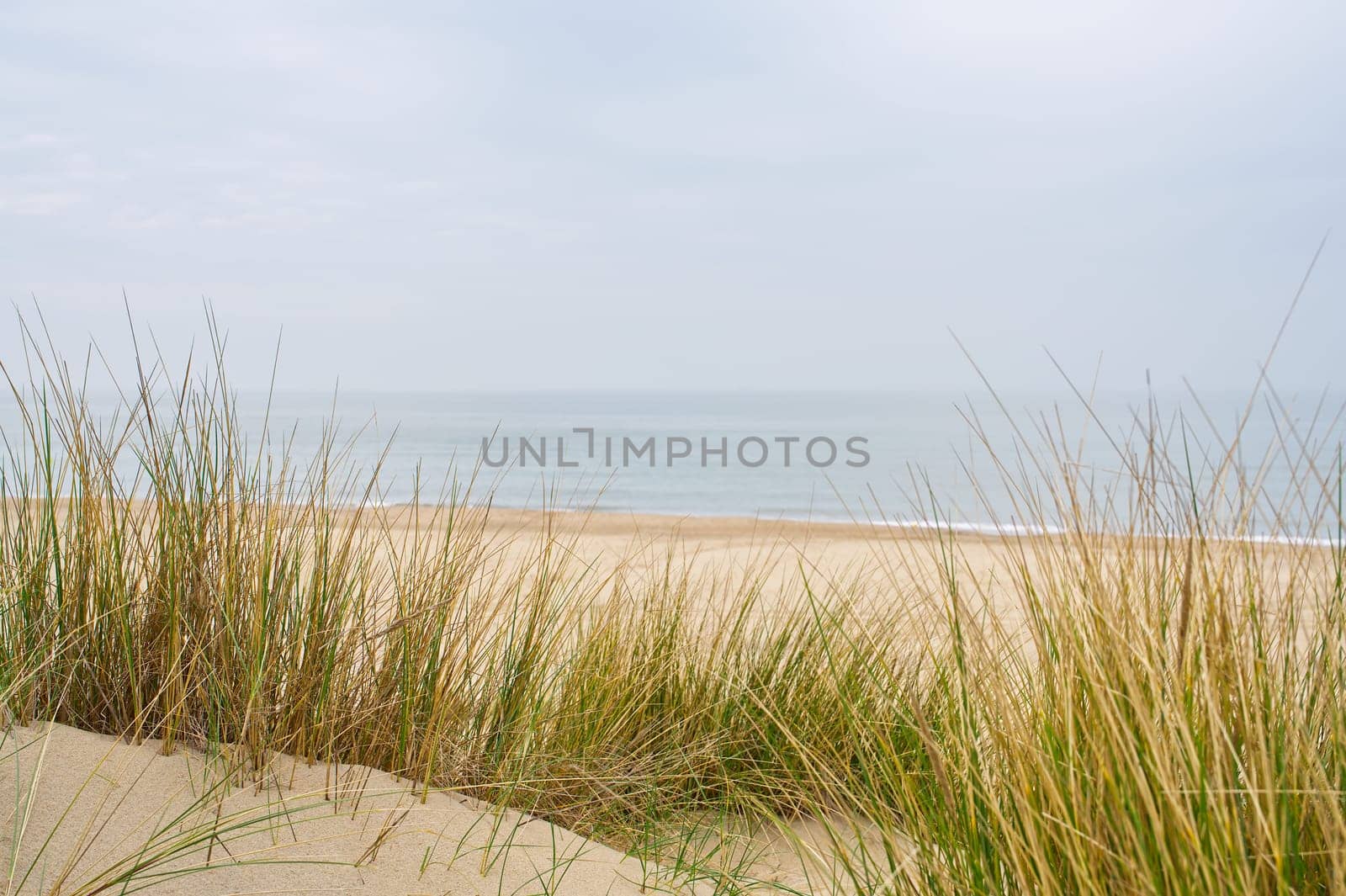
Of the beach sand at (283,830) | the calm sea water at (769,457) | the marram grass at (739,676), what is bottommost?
the calm sea water at (769,457)

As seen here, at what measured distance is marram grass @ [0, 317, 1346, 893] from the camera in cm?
114

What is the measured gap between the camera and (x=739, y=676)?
2221 millimetres

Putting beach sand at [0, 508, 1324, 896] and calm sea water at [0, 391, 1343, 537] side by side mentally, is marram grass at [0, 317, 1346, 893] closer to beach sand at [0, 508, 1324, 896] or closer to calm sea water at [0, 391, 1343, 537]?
beach sand at [0, 508, 1324, 896]

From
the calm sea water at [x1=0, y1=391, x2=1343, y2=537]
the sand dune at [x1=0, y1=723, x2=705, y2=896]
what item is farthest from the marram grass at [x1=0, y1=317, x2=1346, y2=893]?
the calm sea water at [x1=0, y1=391, x2=1343, y2=537]

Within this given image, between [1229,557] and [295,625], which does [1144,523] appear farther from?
[295,625]

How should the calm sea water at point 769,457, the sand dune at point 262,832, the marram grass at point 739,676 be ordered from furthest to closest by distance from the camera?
the calm sea water at point 769,457, the sand dune at point 262,832, the marram grass at point 739,676

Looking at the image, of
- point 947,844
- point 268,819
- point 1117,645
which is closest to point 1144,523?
point 1117,645

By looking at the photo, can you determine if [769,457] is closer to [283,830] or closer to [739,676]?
[739,676]

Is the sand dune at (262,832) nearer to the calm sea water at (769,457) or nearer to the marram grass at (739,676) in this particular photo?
the marram grass at (739,676)

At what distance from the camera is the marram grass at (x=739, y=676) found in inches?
44.9

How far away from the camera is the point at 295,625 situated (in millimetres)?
1755

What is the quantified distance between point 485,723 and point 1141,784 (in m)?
1.33

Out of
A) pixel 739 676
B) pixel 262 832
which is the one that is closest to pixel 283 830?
pixel 262 832

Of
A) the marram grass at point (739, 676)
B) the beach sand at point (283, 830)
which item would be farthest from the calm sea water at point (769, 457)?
the beach sand at point (283, 830)
